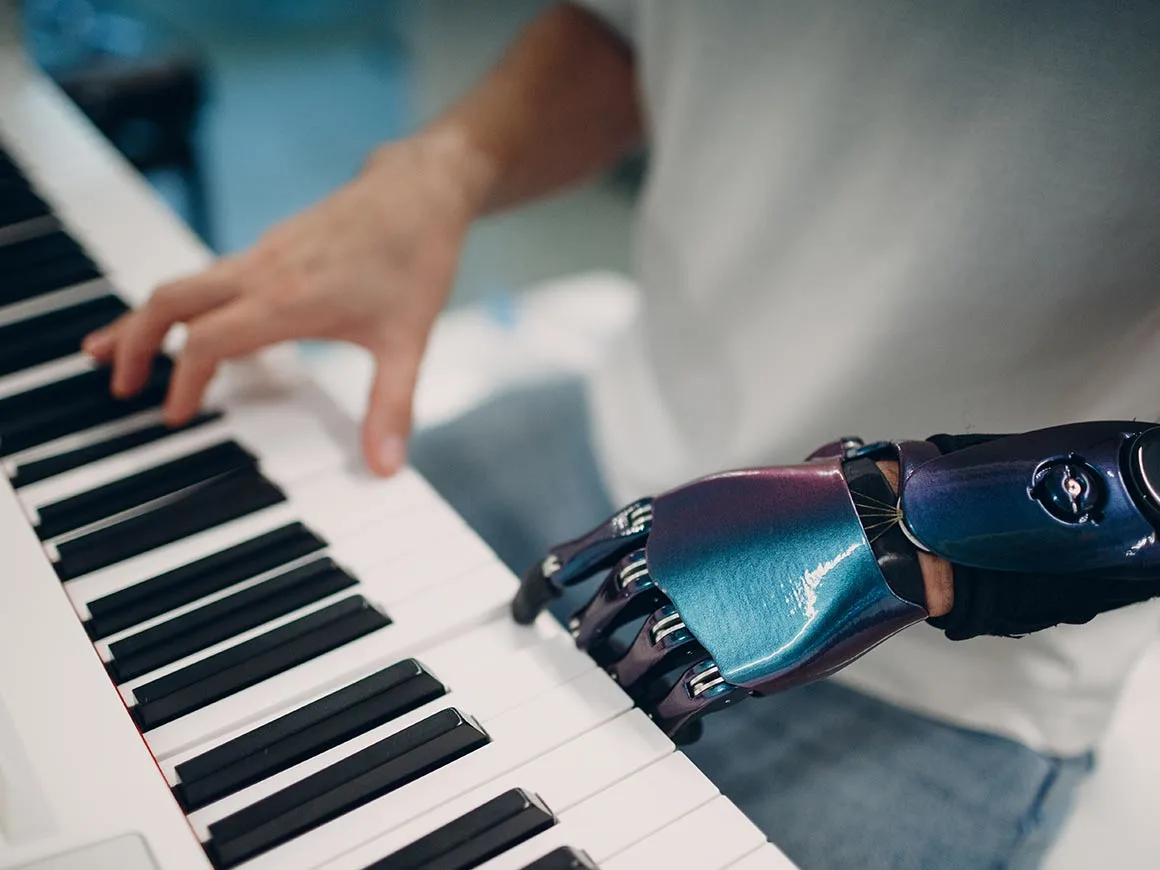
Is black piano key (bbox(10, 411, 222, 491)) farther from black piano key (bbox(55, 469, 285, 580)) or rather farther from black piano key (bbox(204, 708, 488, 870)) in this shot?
black piano key (bbox(204, 708, 488, 870))

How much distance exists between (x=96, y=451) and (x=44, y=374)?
4.0 inches

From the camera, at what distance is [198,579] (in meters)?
0.55

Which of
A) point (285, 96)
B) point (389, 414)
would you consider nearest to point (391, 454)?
point (389, 414)

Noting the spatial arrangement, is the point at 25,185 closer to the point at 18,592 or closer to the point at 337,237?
the point at 337,237

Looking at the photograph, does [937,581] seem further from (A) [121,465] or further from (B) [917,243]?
(A) [121,465]

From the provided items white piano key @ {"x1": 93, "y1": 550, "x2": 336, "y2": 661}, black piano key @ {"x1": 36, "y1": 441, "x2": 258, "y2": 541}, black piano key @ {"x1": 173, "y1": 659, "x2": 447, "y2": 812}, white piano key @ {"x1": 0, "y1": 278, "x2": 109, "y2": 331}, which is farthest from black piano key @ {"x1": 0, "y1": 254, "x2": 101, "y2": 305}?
black piano key @ {"x1": 173, "y1": 659, "x2": 447, "y2": 812}

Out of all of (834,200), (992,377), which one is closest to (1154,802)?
(992,377)

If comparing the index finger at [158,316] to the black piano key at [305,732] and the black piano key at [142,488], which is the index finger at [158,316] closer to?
the black piano key at [142,488]

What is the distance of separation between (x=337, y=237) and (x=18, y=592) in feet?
1.03

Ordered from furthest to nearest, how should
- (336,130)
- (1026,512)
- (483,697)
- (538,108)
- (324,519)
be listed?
(336,130)
(538,108)
(324,519)
(483,697)
(1026,512)

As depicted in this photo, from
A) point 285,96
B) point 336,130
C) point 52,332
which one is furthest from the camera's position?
point 285,96

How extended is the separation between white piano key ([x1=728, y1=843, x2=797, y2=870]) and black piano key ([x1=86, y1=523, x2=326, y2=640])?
29cm

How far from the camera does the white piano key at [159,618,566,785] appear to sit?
1.62 feet

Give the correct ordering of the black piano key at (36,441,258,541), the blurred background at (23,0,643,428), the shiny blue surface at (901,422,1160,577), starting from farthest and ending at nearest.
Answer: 1. the blurred background at (23,0,643,428)
2. the black piano key at (36,441,258,541)
3. the shiny blue surface at (901,422,1160,577)
